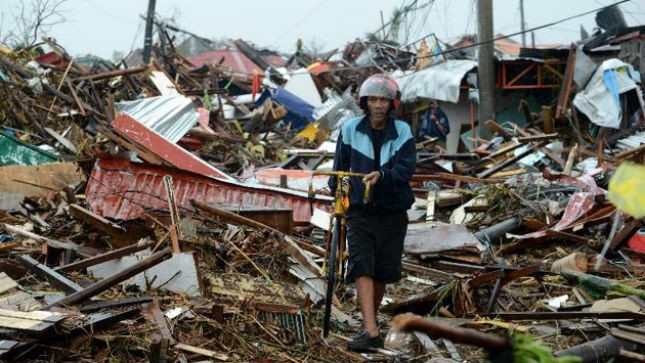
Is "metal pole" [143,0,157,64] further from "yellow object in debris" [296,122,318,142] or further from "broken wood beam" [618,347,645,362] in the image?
"broken wood beam" [618,347,645,362]

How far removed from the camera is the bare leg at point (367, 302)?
5.24 meters

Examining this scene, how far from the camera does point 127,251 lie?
6.52 metres

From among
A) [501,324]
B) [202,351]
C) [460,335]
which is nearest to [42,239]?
[202,351]

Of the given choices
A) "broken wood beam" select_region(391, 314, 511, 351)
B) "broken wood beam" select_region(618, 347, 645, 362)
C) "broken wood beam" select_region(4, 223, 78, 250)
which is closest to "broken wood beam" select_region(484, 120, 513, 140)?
"broken wood beam" select_region(4, 223, 78, 250)

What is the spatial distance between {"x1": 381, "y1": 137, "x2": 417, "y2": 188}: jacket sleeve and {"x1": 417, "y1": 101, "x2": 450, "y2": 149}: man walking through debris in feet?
52.9

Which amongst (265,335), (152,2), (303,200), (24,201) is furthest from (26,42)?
(265,335)

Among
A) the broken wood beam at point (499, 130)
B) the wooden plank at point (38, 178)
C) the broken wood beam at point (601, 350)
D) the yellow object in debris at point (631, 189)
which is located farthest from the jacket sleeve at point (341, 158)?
the broken wood beam at point (499, 130)

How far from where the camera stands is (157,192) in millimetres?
9055

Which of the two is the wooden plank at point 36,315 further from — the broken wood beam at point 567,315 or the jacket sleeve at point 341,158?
the broken wood beam at point 567,315

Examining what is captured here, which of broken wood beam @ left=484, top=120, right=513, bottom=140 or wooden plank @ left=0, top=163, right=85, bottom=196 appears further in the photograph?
broken wood beam @ left=484, top=120, right=513, bottom=140

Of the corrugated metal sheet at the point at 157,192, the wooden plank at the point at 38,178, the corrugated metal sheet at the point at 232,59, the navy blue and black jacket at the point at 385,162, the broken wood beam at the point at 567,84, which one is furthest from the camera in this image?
the corrugated metal sheet at the point at 232,59

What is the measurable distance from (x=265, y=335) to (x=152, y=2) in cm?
2270

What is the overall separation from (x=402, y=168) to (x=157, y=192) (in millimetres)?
4568

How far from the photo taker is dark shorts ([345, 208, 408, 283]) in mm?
5375
